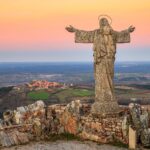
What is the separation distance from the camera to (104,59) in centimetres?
2475

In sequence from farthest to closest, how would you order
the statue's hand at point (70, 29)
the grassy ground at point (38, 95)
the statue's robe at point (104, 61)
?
the grassy ground at point (38, 95), the statue's hand at point (70, 29), the statue's robe at point (104, 61)

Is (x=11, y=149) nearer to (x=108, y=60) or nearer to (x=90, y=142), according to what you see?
(x=90, y=142)

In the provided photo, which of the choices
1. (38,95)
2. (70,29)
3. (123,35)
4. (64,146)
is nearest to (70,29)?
(70,29)

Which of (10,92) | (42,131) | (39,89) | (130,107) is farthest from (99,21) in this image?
(10,92)

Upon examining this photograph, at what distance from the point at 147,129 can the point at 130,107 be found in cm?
186

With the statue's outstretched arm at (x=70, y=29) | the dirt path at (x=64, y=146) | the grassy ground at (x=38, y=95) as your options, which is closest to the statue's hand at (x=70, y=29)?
the statue's outstretched arm at (x=70, y=29)

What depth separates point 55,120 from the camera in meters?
25.4

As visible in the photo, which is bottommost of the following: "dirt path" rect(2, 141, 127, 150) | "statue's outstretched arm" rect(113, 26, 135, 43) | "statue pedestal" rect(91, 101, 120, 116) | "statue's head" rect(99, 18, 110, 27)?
"dirt path" rect(2, 141, 127, 150)

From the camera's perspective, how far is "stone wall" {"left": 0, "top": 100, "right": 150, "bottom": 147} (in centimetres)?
2353

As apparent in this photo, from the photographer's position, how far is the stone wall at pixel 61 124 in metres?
23.5

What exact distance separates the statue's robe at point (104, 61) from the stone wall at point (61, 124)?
0.76 metres

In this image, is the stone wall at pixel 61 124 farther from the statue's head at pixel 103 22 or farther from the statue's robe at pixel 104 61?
the statue's head at pixel 103 22

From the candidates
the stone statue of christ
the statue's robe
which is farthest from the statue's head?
the statue's robe

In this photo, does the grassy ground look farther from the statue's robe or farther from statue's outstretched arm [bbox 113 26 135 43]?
statue's outstretched arm [bbox 113 26 135 43]
